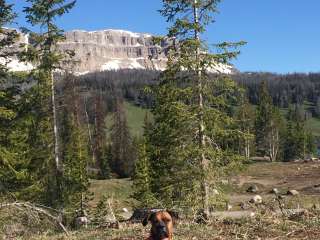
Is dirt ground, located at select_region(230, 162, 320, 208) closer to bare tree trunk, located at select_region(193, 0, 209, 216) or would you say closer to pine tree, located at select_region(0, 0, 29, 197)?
pine tree, located at select_region(0, 0, 29, 197)

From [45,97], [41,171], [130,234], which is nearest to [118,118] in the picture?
[41,171]

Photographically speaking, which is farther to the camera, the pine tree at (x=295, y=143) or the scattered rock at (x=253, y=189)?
the pine tree at (x=295, y=143)

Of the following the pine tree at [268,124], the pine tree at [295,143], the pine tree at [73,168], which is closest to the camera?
the pine tree at [73,168]

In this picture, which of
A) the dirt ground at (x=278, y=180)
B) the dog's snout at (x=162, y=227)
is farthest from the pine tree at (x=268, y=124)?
the dog's snout at (x=162, y=227)

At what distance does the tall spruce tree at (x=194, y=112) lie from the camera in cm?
2097

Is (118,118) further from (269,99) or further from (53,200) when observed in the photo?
(53,200)

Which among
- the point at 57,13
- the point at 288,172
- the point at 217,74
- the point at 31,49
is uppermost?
the point at 57,13

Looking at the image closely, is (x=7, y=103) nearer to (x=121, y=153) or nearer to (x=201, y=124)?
(x=201, y=124)

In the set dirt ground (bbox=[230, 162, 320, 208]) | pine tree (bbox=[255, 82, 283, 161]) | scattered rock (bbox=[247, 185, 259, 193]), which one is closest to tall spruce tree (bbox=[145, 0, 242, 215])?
dirt ground (bbox=[230, 162, 320, 208])

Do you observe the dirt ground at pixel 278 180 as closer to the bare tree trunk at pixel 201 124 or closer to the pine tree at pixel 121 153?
the pine tree at pixel 121 153

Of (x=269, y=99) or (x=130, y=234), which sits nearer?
(x=130, y=234)

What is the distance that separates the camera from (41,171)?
37.7 m

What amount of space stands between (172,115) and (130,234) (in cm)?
926

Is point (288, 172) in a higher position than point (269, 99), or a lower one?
lower
